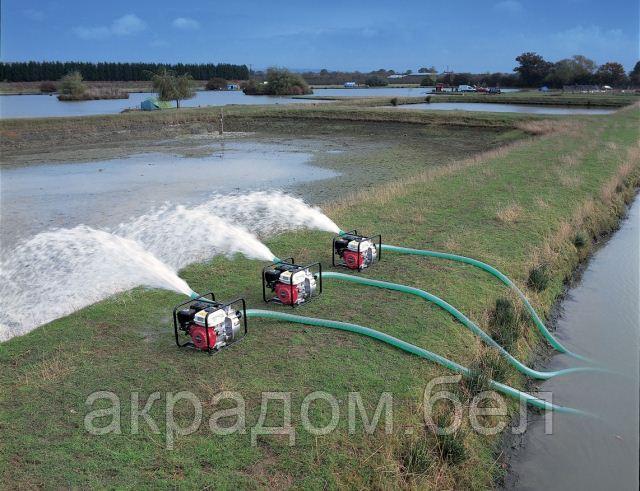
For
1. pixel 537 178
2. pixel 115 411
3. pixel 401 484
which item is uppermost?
pixel 537 178

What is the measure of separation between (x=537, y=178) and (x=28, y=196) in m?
20.9

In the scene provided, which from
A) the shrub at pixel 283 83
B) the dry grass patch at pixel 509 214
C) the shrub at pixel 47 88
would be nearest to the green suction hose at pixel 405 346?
the dry grass patch at pixel 509 214

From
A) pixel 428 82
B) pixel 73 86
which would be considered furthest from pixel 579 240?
pixel 428 82

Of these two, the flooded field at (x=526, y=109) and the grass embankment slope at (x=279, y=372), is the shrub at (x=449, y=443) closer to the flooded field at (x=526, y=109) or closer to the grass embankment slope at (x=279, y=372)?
the grass embankment slope at (x=279, y=372)

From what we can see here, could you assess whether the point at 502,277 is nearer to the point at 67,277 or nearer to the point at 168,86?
the point at 67,277

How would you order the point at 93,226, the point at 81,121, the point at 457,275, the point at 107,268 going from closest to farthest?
the point at 457,275 → the point at 107,268 → the point at 93,226 → the point at 81,121

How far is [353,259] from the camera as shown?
1044 cm

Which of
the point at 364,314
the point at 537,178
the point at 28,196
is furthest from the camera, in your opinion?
the point at 28,196

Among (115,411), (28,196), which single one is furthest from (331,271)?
(28,196)

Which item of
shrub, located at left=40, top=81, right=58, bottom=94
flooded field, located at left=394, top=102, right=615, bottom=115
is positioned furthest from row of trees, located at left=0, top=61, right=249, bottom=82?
flooded field, located at left=394, top=102, right=615, bottom=115

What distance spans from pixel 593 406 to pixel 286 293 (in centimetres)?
509

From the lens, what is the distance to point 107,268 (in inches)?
440

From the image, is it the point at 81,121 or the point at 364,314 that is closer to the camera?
the point at 364,314

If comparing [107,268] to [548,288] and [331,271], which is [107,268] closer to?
[331,271]
